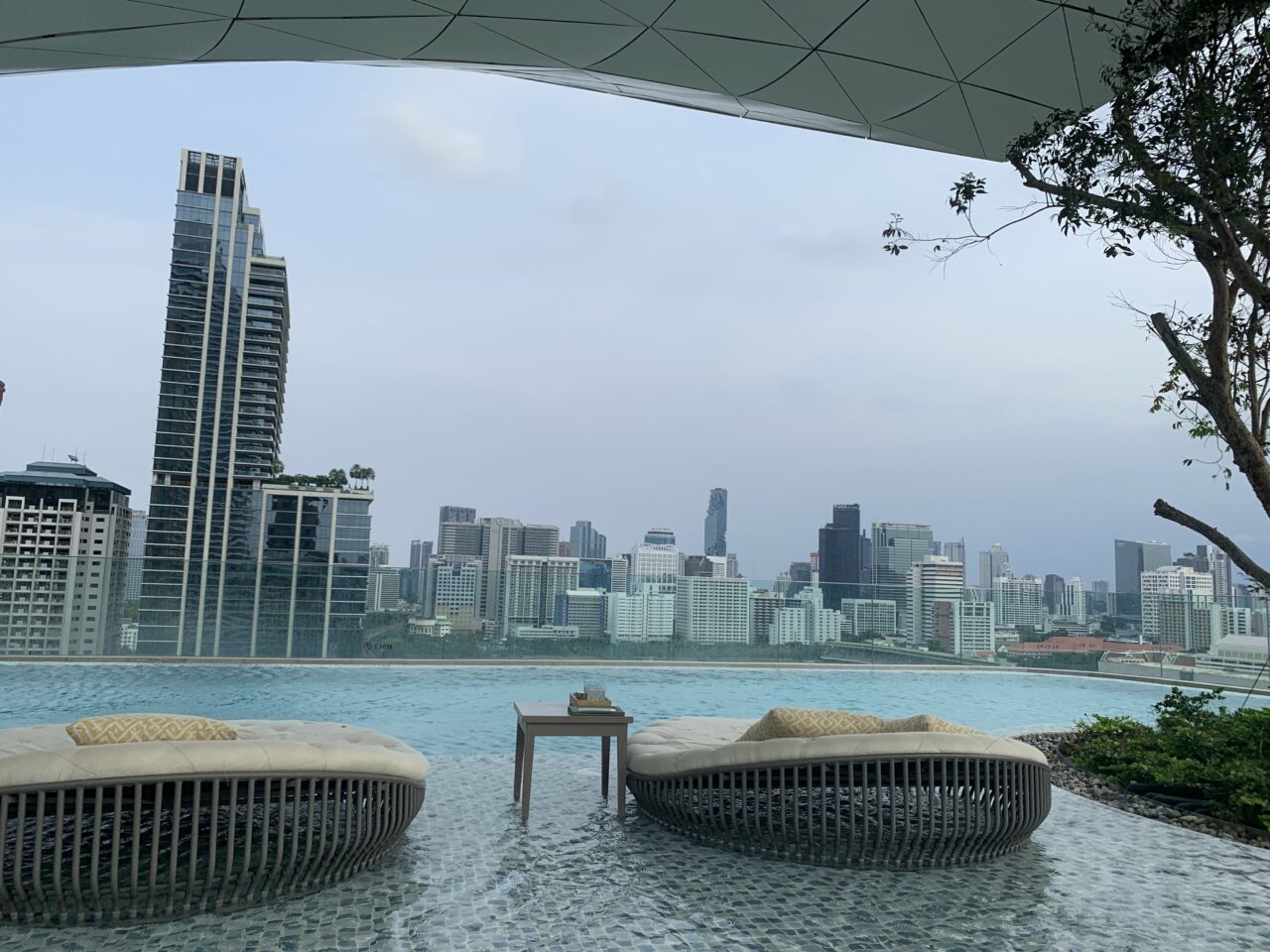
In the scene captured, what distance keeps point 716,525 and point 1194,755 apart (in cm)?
5605

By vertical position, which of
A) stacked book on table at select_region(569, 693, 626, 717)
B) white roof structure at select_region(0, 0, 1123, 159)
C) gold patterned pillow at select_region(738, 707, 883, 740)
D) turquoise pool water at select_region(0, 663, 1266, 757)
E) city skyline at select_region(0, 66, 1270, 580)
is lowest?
turquoise pool water at select_region(0, 663, 1266, 757)

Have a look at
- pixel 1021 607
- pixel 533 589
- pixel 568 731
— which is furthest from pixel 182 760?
pixel 1021 607

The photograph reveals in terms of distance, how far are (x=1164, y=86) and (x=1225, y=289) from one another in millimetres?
1102

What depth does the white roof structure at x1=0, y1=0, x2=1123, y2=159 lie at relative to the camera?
411 cm

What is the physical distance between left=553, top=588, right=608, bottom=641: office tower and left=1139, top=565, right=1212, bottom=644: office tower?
7.28 meters

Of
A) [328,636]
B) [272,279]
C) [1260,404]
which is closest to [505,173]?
[328,636]

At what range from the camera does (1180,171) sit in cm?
364

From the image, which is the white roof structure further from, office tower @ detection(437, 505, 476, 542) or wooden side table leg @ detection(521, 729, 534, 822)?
office tower @ detection(437, 505, 476, 542)

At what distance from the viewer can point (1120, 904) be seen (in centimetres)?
315

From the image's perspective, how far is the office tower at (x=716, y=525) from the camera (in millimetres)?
56375

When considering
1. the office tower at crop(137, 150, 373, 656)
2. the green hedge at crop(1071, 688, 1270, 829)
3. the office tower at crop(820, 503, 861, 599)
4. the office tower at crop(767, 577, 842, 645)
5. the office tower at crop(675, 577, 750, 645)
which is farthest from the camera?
the office tower at crop(137, 150, 373, 656)

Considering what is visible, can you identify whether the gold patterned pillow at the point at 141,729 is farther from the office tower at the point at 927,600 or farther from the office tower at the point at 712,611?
the office tower at the point at 927,600

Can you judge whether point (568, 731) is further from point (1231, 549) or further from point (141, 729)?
point (1231, 549)

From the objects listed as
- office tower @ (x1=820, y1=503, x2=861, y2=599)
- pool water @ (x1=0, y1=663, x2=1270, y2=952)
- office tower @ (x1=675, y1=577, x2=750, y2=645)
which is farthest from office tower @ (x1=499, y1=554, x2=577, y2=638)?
office tower @ (x1=820, y1=503, x2=861, y2=599)
